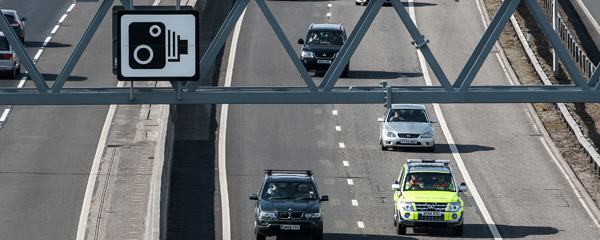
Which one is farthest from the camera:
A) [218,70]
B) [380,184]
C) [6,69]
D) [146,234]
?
[218,70]

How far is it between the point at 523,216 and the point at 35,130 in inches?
637

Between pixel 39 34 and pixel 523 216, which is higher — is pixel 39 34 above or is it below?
below

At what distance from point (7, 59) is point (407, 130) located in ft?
50.5

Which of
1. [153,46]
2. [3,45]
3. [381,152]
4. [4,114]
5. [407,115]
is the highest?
[153,46]

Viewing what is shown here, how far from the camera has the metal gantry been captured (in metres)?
11.7

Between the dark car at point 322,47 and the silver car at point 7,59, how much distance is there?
11368 mm

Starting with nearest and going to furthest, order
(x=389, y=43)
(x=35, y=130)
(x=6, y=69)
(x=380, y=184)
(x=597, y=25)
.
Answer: (x=380, y=184) < (x=35, y=130) < (x=6, y=69) < (x=389, y=43) < (x=597, y=25)

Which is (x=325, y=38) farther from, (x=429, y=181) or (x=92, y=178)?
(x=429, y=181)

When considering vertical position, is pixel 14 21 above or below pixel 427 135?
below

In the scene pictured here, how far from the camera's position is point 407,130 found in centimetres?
3000

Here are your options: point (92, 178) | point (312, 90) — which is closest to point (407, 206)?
point (92, 178)

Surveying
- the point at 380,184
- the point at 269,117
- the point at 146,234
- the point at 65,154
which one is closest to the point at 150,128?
the point at 65,154

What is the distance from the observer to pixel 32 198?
78.6 feet

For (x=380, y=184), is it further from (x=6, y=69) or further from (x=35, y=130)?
(x=6, y=69)
